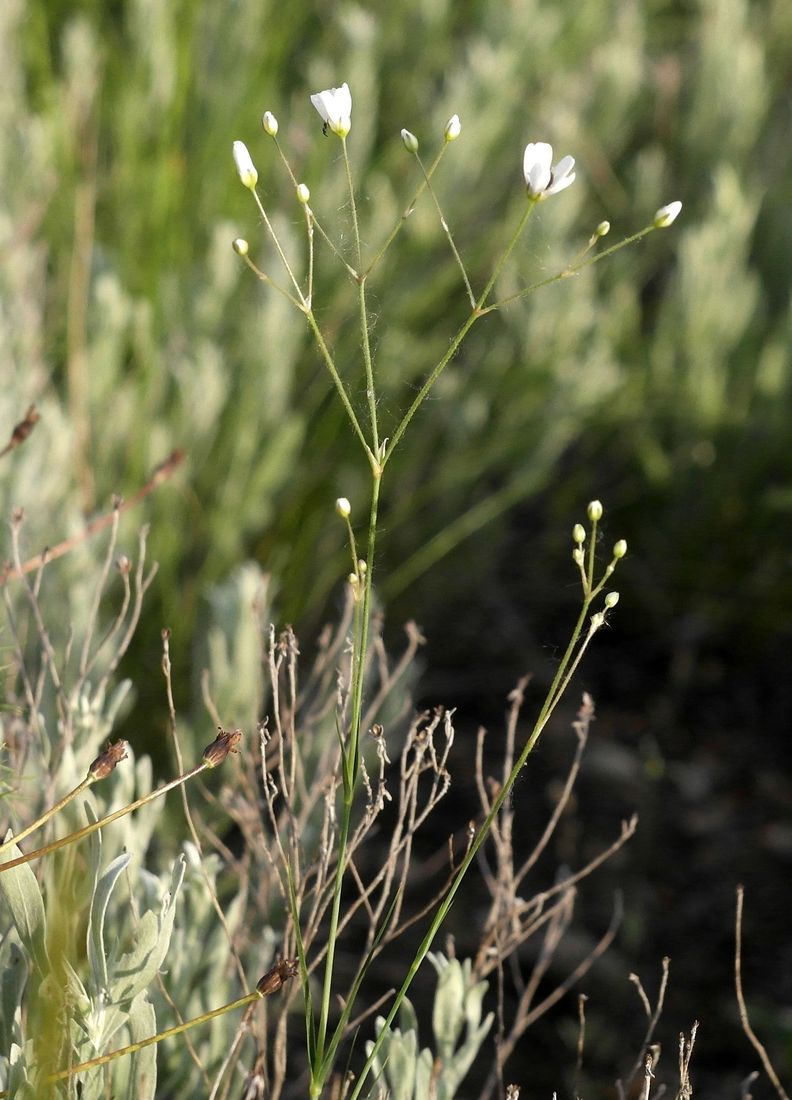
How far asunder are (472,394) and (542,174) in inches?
60.5

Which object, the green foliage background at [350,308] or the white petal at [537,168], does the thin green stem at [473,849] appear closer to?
the white petal at [537,168]

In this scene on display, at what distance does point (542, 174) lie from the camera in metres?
0.87

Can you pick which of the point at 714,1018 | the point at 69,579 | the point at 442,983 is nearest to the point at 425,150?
the point at 69,579

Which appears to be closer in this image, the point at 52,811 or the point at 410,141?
the point at 52,811

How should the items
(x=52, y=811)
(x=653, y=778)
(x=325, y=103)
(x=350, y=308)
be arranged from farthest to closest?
(x=350, y=308), (x=653, y=778), (x=325, y=103), (x=52, y=811)

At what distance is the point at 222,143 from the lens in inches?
95.6

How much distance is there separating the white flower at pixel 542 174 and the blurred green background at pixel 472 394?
1.04m

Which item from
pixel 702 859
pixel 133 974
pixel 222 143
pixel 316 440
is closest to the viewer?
pixel 133 974

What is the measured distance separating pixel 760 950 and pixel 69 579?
1111mm

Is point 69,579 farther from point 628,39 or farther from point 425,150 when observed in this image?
point 628,39

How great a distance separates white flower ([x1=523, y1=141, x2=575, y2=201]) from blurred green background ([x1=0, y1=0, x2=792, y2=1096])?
104 centimetres

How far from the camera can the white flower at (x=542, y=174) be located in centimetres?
87

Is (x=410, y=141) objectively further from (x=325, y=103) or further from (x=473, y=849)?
(x=473, y=849)

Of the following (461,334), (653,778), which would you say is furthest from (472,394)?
(461,334)
